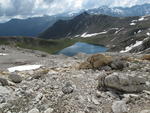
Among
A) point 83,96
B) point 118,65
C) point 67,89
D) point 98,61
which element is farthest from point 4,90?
point 118,65

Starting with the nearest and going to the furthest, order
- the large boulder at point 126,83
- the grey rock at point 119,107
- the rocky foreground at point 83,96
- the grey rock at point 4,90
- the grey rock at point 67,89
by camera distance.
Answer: the grey rock at point 119,107 < the rocky foreground at point 83,96 < the large boulder at point 126,83 < the grey rock at point 67,89 < the grey rock at point 4,90

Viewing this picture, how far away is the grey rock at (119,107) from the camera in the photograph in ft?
38.5

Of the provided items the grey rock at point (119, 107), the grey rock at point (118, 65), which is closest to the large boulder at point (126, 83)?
the grey rock at point (119, 107)

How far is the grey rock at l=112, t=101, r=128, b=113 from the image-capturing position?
11.8m

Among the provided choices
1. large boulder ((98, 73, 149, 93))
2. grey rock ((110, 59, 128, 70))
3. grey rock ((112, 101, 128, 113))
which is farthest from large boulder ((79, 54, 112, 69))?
grey rock ((112, 101, 128, 113))

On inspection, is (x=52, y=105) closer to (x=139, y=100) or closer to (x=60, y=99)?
(x=60, y=99)

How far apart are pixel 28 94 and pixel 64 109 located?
3.11 meters

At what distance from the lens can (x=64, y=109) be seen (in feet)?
40.4

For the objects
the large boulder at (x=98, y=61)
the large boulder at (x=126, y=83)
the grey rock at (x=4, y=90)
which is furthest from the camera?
the large boulder at (x=98, y=61)

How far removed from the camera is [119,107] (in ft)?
39.4

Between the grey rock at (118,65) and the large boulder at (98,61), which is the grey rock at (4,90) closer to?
the large boulder at (98,61)

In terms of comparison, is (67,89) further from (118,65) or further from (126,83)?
(118,65)

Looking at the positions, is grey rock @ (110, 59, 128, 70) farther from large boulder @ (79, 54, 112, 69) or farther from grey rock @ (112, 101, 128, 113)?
grey rock @ (112, 101, 128, 113)

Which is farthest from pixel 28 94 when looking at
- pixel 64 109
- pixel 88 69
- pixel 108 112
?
pixel 88 69
